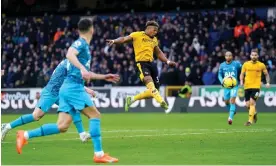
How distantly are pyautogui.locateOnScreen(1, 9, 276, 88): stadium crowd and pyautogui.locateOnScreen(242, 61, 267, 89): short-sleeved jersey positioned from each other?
30.2 ft

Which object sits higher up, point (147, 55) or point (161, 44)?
A: point (147, 55)

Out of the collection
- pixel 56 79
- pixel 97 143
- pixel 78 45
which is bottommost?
pixel 97 143

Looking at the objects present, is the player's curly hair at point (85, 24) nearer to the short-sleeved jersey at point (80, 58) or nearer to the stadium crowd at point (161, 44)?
the short-sleeved jersey at point (80, 58)

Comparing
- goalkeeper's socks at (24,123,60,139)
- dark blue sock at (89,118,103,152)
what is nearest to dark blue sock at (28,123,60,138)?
goalkeeper's socks at (24,123,60,139)

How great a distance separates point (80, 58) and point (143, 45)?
25.7 feet

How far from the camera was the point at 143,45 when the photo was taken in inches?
769

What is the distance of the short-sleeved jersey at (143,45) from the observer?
19.5m

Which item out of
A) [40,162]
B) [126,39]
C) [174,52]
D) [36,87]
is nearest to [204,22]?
[174,52]

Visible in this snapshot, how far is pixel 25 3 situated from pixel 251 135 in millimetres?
31497

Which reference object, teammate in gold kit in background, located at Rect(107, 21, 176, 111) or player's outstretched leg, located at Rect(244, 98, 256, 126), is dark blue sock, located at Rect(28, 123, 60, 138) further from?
player's outstretched leg, located at Rect(244, 98, 256, 126)

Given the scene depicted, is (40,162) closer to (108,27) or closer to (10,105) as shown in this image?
(10,105)

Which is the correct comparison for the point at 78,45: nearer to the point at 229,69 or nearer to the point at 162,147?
the point at 162,147

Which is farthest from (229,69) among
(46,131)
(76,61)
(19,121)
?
(76,61)

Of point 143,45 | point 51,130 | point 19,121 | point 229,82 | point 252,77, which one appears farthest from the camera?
point 252,77
